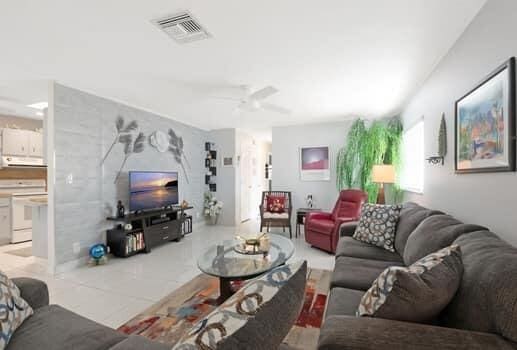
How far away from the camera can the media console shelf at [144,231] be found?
3.68m

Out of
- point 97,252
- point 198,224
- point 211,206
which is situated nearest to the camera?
point 97,252

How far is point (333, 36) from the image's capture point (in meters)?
2.10

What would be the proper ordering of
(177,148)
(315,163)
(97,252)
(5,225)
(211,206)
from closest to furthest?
(97,252) → (5,225) → (177,148) → (315,163) → (211,206)

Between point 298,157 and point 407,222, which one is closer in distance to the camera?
point 407,222

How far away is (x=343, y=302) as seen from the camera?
4.78ft

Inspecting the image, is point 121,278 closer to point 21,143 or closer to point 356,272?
point 356,272

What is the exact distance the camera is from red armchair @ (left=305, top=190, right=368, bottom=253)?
3.76 metres

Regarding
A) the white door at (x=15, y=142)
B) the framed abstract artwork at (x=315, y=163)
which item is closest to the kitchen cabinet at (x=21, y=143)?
the white door at (x=15, y=142)

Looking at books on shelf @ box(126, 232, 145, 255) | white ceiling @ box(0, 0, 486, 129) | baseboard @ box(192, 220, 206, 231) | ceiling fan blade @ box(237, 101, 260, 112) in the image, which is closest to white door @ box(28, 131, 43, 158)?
white ceiling @ box(0, 0, 486, 129)

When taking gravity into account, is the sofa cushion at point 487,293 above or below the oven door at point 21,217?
above

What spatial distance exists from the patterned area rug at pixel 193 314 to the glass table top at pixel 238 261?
349 mm

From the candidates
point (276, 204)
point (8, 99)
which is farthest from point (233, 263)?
point (8, 99)

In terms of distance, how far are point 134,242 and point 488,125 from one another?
4.24 meters

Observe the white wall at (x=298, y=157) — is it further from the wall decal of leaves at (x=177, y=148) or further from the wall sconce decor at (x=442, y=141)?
the wall sconce decor at (x=442, y=141)
